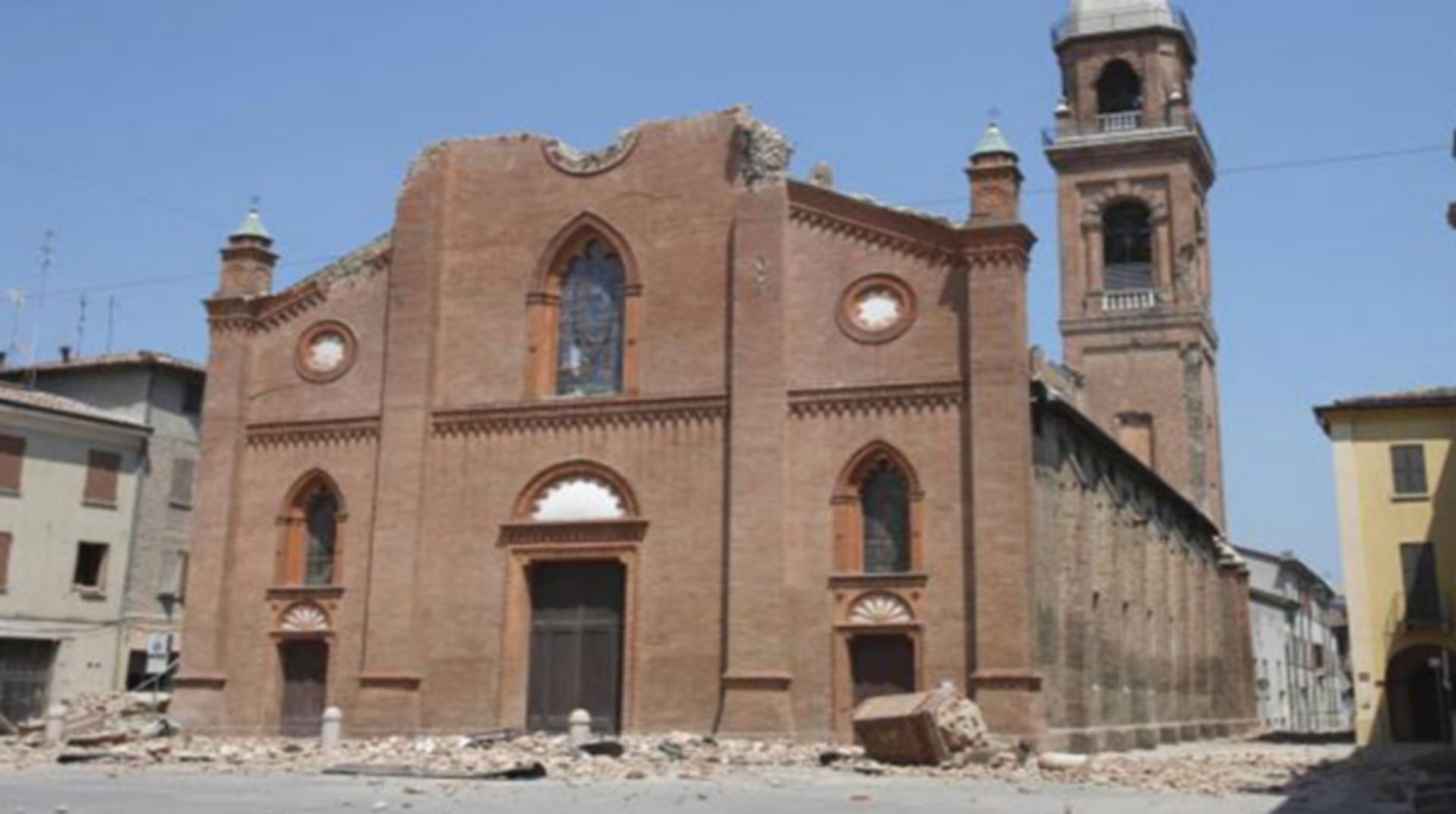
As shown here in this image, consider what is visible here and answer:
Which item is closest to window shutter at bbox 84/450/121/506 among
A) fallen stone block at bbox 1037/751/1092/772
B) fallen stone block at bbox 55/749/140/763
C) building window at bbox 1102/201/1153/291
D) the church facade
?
the church facade

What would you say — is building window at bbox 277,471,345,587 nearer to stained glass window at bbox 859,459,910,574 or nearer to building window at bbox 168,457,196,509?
stained glass window at bbox 859,459,910,574

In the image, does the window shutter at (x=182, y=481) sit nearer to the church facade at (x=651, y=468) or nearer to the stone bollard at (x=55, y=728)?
the church facade at (x=651, y=468)

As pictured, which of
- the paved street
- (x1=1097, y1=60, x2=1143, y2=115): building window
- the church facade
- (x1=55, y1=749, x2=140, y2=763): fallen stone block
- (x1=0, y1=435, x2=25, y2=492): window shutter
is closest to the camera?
the paved street

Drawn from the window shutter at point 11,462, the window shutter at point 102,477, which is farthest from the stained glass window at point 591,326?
the window shutter at point 102,477

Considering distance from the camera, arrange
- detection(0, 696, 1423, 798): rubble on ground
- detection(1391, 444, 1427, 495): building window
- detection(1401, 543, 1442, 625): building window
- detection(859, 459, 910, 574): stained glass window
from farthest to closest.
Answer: detection(1391, 444, 1427, 495): building window < detection(1401, 543, 1442, 625): building window < detection(859, 459, 910, 574): stained glass window < detection(0, 696, 1423, 798): rubble on ground

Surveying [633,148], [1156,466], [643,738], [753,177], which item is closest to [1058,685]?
[643,738]

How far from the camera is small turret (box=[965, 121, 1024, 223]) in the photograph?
25.9m

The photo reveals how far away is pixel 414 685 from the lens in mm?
27562

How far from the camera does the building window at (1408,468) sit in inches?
1490

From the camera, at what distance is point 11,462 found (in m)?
34.5

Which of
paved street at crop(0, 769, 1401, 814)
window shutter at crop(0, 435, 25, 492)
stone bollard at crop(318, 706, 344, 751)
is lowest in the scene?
paved street at crop(0, 769, 1401, 814)

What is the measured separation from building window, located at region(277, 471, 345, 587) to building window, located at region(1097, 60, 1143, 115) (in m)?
29.5

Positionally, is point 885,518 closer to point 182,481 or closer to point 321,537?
point 321,537

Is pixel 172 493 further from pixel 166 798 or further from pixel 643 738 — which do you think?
pixel 166 798
